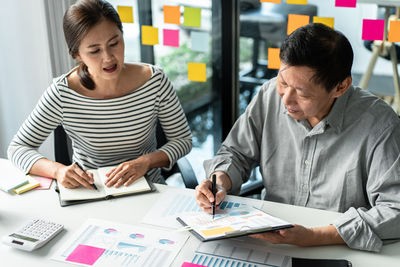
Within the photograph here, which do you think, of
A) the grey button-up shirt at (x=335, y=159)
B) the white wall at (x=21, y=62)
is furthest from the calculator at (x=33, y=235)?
the white wall at (x=21, y=62)

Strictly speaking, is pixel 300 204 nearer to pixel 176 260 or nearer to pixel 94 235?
pixel 176 260

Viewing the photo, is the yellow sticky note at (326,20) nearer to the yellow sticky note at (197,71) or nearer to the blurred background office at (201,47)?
the blurred background office at (201,47)

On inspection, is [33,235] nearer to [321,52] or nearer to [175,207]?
[175,207]

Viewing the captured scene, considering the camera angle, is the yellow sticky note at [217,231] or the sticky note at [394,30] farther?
the sticky note at [394,30]

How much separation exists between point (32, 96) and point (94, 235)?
1344 millimetres

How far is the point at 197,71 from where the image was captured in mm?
2594

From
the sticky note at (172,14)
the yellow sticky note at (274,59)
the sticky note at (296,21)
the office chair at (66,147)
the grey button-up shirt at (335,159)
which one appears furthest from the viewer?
the sticky note at (172,14)

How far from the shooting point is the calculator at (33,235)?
1.38 metres

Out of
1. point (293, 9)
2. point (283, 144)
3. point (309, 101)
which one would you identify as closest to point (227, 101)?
point (293, 9)

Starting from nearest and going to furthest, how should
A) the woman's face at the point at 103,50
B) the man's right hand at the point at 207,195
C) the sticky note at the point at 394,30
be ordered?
the man's right hand at the point at 207,195 → the woman's face at the point at 103,50 → the sticky note at the point at 394,30

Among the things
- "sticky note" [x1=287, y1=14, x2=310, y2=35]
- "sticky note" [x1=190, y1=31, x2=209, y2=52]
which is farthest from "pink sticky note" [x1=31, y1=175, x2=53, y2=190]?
"sticky note" [x1=287, y1=14, x2=310, y2=35]

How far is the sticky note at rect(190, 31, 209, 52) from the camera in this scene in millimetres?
2604

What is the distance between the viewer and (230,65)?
8.55 feet

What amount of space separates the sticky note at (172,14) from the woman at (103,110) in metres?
0.60
